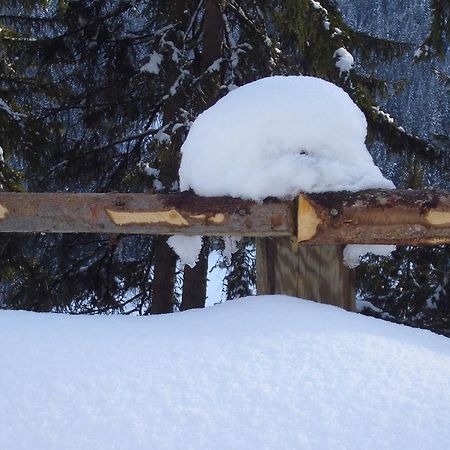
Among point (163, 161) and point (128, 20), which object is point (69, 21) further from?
point (163, 161)

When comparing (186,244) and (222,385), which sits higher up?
(186,244)

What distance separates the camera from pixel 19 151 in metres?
6.32

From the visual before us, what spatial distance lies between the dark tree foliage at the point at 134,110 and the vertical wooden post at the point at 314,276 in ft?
10.9

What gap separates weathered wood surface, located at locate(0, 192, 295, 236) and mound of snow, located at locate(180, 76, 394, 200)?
0.10 m

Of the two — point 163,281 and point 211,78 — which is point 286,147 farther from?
point 163,281

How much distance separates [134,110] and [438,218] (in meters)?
5.38

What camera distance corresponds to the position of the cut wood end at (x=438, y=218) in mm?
2268

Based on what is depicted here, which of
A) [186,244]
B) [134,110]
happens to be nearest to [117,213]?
[186,244]

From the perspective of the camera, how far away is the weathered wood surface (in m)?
2.38

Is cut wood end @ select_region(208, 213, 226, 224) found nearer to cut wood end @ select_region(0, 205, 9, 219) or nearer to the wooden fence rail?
the wooden fence rail

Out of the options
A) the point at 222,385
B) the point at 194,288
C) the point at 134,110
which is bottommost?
the point at 194,288

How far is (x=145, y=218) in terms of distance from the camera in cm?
253

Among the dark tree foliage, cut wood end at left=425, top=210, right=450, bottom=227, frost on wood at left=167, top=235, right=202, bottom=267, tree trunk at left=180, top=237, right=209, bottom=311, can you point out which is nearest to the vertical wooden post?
cut wood end at left=425, top=210, right=450, bottom=227

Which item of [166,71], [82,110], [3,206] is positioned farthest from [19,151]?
[3,206]
